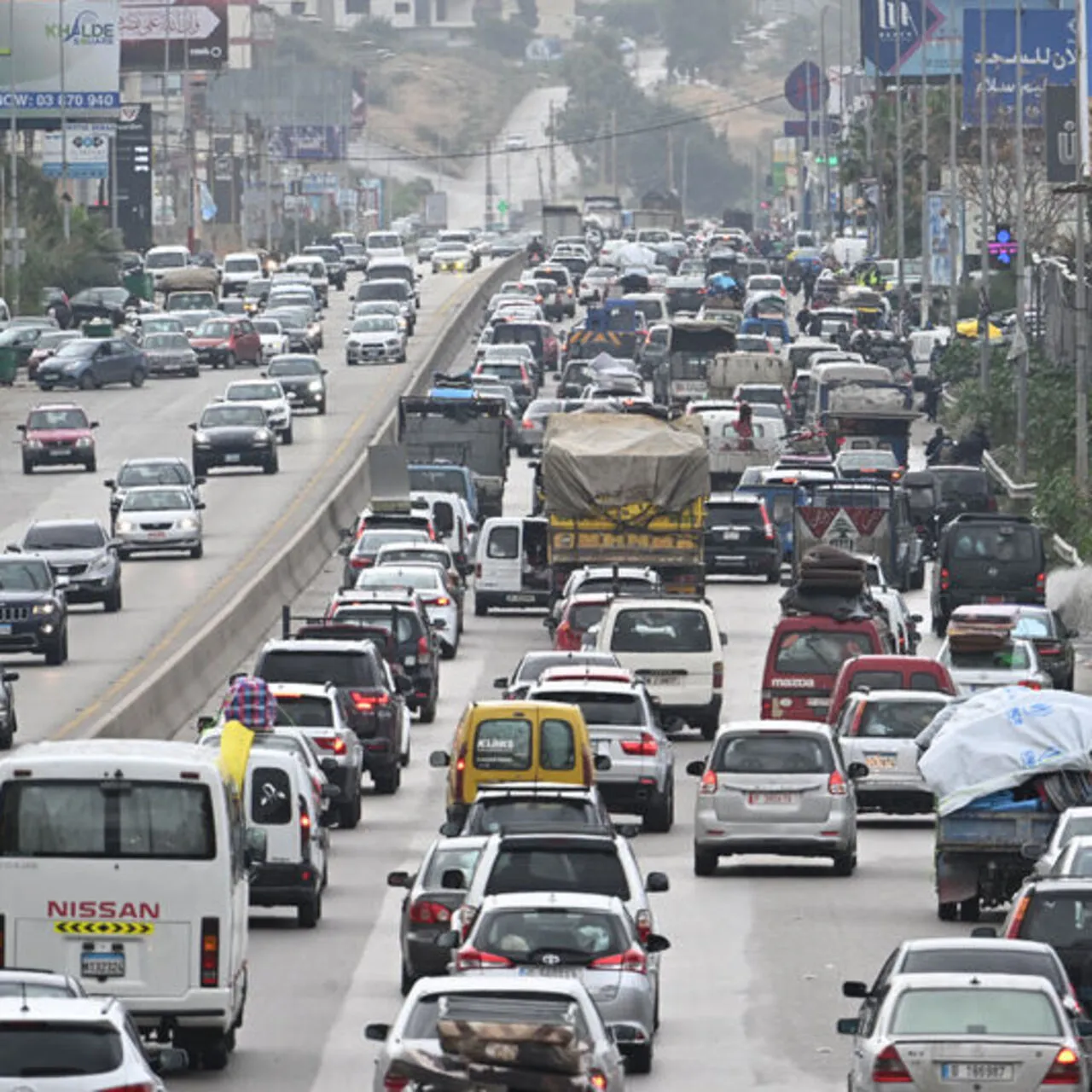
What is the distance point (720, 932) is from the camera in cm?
2942

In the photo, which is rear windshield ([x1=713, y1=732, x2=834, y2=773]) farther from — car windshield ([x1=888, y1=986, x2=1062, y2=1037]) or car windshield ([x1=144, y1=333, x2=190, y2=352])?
car windshield ([x1=144, y1=333, x2=190, y2=352])

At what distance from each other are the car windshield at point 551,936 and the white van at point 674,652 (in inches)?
865

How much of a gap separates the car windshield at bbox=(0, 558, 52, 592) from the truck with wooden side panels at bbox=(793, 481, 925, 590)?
13274 mm

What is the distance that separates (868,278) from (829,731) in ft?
347

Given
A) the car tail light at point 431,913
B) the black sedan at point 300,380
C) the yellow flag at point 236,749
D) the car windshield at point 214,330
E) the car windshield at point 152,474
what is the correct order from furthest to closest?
the car windshield at point 214,330, the black sedan at point 300,380, the car windshield at point 152,474, the yellow flag at point 236,749, the car tail light at point 431,913

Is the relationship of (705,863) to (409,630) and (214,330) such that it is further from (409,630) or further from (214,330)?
(214,330)

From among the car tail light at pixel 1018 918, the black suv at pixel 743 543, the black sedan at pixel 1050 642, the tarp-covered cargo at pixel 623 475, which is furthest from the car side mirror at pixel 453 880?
the black suv at pixel 743 543

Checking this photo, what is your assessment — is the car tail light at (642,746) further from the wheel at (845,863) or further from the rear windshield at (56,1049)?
the rear windshield at (56,1049)

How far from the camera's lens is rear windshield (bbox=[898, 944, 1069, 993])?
19469 mm

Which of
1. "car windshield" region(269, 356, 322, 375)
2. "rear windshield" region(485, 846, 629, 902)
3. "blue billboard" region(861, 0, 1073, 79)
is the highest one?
"blue billboard" region(861, 0, 1073, 79)

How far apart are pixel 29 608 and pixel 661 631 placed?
928 cm

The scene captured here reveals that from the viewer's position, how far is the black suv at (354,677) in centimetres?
3875

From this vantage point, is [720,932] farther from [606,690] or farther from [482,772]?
[606,690]

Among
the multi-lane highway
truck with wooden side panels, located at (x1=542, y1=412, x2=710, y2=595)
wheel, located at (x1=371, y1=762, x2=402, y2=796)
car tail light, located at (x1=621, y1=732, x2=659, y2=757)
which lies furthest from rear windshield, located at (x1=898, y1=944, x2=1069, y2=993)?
truck with wooden side panels, located at (x1=542, y1=412, x2=710, y2=595)
